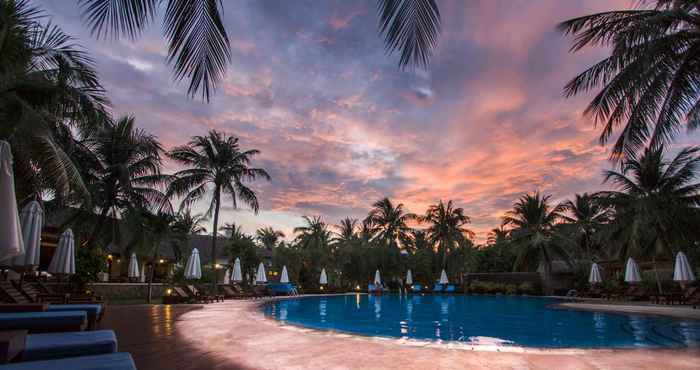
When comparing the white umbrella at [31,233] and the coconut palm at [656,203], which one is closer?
the white umbrella at [31,233]

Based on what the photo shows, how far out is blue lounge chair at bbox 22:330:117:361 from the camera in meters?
3.21

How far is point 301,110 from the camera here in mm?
16375

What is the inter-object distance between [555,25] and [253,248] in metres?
24.1

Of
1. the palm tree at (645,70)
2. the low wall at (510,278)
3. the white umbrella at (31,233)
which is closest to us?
the white umbrella at (31,233)

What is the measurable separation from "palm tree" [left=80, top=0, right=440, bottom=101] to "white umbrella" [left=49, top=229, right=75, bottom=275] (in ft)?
31.1

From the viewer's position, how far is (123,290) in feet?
60.5

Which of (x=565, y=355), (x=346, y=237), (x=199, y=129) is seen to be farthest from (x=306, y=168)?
(x=565, y=355)

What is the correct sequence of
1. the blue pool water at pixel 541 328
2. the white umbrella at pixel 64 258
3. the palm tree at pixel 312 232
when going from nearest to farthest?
the blue pool water at pixel 541 328 → the white umbrella at pixel 64 258 → the palm tree at pixel 312 232

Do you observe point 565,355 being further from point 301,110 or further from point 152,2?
point 301,110

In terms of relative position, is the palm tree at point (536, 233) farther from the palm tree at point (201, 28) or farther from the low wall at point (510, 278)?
the palm tree at point (201, 28)

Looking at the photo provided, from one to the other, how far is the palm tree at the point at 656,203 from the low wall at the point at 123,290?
2305 centimetres

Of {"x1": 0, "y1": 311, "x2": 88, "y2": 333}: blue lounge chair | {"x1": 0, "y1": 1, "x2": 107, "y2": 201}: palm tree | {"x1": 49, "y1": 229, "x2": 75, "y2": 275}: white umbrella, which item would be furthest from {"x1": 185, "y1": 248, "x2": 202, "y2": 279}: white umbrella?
{"x1": 0, "y1": 311, "x2": 88, "y2": 333}: blue lounge chair

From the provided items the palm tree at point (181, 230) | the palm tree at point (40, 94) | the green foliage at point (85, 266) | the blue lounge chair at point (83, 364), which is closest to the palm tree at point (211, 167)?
the palm tree at point (181, 230)

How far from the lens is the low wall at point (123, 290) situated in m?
17.2
